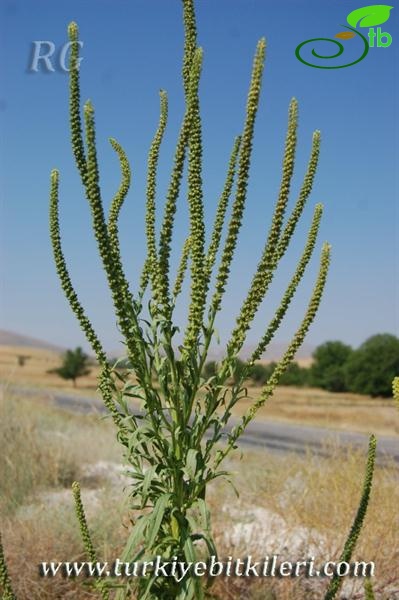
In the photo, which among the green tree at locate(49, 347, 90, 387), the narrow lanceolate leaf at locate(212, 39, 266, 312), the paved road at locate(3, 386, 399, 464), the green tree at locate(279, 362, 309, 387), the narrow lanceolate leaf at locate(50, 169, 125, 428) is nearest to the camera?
the narrow lanceolate leaf at locate(212, 39, 266, 312)

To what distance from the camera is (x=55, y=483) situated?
921 cm

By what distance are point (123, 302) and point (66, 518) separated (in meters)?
3.46

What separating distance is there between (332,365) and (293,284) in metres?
51.4

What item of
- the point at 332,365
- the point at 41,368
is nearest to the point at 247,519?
the point at 332,365

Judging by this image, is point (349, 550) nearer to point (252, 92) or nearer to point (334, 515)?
point (252, 92)

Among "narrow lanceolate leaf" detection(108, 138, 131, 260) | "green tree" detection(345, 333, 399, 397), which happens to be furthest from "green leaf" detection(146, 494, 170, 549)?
"green tree" detection(345, 333, 399, 397)

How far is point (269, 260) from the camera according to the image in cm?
340

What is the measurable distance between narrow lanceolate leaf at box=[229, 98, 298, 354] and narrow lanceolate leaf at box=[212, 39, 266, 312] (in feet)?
0.39

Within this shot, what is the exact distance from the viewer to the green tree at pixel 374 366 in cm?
4725

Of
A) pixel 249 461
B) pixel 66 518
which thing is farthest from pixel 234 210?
pixel 249 461

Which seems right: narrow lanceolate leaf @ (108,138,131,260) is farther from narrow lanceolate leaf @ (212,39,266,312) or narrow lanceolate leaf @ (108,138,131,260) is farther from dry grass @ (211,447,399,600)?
dry grass @ (211,447,399,600)

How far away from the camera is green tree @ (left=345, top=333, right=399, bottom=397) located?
4725 centimetres

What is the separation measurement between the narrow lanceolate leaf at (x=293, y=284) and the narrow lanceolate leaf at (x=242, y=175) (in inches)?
13.4

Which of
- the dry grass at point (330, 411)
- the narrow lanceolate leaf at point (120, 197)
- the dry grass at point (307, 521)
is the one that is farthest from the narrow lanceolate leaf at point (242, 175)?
the dry grass at point (330, 411)
